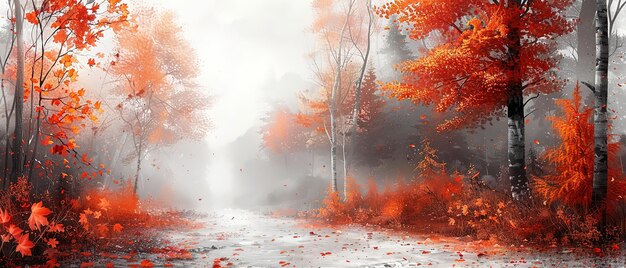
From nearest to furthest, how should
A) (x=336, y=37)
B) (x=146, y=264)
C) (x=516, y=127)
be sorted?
(x=146, y=264) → (x=516, y=127) → (x=336, y=37)

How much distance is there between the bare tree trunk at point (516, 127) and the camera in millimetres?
11182

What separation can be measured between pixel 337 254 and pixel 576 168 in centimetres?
539

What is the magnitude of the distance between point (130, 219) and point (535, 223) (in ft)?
44.6

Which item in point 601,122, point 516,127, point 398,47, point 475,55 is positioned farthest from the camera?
point 398,47

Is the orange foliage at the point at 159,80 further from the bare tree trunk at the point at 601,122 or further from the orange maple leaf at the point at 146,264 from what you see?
the bare tree trunk at the point at 601,122

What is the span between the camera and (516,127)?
11773mm

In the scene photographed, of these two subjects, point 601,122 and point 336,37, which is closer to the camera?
point 601,122

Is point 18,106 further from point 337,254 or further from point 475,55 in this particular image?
point 475,55

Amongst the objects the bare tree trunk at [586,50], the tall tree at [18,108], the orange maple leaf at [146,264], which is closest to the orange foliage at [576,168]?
the orange maple leaf at [146,264]

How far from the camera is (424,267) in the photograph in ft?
24.4

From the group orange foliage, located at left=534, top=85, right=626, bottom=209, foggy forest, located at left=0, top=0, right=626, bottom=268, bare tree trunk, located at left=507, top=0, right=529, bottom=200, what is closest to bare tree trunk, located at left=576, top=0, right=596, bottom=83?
foggy forest, located at left=0, top=0, right=626, bottom=268

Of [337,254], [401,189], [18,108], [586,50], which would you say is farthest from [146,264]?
[586,50]

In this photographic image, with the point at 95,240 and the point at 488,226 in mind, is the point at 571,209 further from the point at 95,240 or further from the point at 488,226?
the point at 95,240

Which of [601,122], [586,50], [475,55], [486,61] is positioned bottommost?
[601,122]
